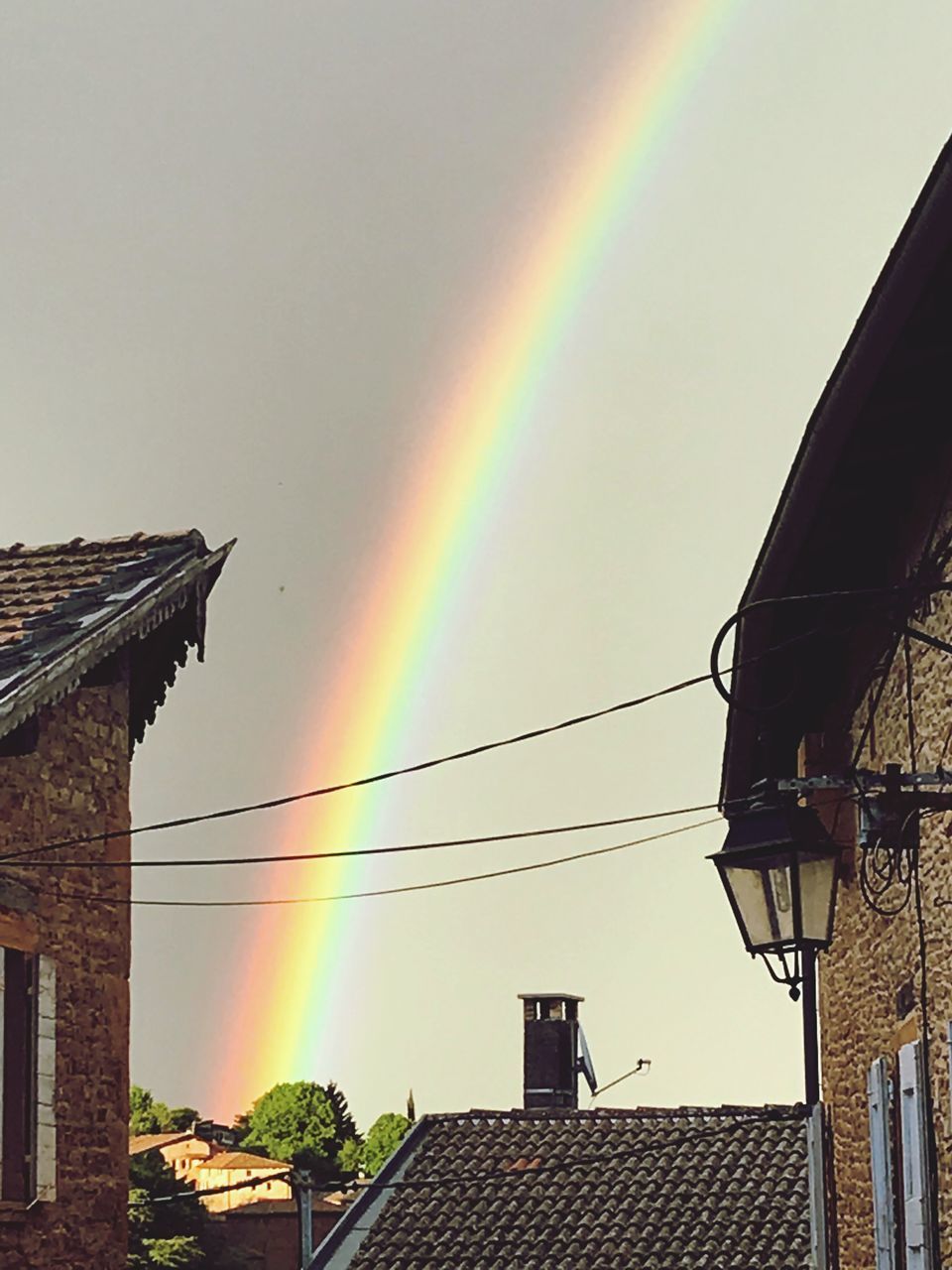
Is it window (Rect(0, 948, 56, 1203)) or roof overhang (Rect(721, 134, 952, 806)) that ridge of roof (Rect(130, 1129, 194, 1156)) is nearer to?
window (Rect(0, 948, 56, 1203))

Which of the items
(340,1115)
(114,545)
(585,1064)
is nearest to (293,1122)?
(340,1115)

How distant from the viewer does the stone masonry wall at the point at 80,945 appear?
12180 mm

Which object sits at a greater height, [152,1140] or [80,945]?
[152,1140]

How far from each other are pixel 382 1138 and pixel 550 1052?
A: 46233mm

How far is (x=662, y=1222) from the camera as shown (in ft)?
72.9

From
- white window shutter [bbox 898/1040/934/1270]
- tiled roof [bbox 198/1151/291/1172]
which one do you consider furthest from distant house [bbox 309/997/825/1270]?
tiled roof [bbox 198/1151/291/1172]

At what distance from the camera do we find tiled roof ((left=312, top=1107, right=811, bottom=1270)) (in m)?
21.7

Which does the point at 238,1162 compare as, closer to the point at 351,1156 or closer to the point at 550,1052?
the point at 351,1156

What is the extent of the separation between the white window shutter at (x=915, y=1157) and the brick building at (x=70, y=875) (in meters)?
4.91

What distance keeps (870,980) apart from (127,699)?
18.6 ft

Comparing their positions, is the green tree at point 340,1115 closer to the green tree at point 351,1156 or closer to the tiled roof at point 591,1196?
the green tree at point 351,1156

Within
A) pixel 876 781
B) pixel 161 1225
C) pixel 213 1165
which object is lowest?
pixel 161 1225

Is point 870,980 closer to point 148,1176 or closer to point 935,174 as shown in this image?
point 935,174

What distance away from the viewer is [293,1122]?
73438mm
